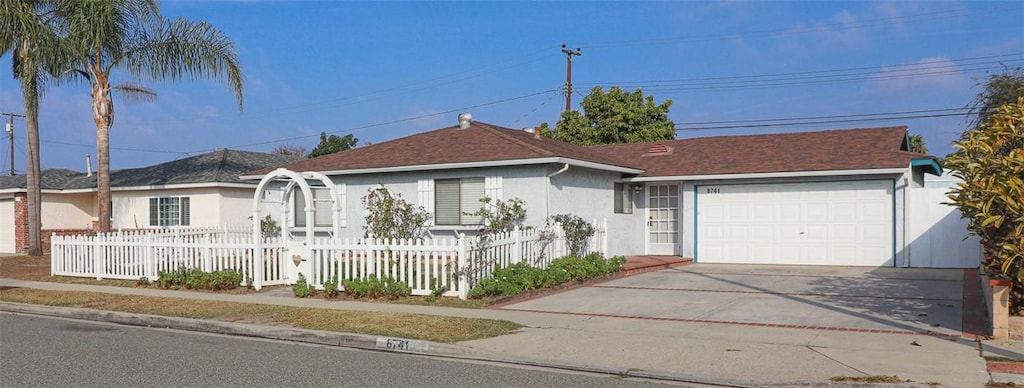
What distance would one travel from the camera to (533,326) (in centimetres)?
1067

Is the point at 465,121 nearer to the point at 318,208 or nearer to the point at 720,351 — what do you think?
the point at 318,208

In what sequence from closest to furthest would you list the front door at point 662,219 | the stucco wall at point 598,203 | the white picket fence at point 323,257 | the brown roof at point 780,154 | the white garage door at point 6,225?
the white picket fence at point 323,257 → the stucco wall at point 598,203 → the brown roof at point 780,154 → the front door at point 662,219 → the white garage door at point 6,225

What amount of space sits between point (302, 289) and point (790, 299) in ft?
27.6

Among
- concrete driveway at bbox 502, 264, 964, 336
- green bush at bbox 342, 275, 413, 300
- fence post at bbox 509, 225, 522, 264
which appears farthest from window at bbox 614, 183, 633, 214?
green bush at bbox 342, 275, 413, 300

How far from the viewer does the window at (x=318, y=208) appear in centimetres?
1986

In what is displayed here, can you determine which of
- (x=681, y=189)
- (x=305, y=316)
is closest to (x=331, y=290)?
(x=305, y=316)

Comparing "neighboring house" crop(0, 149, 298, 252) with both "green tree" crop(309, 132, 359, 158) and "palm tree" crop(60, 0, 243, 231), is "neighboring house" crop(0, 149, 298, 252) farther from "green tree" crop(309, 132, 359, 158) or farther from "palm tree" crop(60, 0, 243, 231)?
"green tree" crop(309, 132, 359, 158)

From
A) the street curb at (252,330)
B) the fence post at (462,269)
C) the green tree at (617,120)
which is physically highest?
the green tree at (617,120)

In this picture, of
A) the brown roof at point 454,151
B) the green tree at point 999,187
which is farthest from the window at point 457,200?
the green tree at point 999,187

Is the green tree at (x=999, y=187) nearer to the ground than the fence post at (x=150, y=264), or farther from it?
farther from it

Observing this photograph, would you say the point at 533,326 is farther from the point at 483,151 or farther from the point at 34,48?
the point at 34,48

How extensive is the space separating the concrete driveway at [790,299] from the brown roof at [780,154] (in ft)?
8.46

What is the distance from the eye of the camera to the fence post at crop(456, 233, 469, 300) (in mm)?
13227

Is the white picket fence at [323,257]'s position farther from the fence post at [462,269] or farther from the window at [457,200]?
the window at [457,200]
